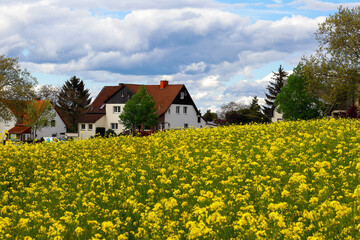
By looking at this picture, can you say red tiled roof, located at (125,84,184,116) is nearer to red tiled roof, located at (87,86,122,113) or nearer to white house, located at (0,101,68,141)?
red tiled roof, located at (87,86,122,113)

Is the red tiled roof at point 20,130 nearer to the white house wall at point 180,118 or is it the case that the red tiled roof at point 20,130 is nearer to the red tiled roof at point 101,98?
the red tiled roof at point 101,98

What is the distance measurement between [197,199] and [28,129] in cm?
7711

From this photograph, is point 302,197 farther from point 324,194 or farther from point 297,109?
point 297,109

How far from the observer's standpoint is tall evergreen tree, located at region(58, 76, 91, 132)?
325 feet

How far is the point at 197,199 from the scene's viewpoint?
740cm

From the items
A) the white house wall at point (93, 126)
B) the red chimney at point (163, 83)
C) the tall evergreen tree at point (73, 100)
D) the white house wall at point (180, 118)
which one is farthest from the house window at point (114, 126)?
the tall evergreen tree at point (73, 100)

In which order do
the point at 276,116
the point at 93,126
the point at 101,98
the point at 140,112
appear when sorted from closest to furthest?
1. the point at 140,112
2. the point at 276,116
3. the point at 93,126
4. the point at 101,98

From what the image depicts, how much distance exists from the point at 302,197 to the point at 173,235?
272 cm

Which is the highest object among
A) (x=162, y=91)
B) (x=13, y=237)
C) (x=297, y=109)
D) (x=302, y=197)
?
(x=162, y=91)

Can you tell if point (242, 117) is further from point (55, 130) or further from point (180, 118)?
point (55, 130)

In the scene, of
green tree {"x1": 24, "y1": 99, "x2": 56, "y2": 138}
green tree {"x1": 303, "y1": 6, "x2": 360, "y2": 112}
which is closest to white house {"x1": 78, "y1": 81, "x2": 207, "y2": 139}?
green tree {"x1": 24, "y1": 99, "x2": 56, "y2": 138}

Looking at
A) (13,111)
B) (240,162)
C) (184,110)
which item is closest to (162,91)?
(184,110)

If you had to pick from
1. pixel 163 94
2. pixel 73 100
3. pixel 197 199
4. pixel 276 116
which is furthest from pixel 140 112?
pixel 197 199

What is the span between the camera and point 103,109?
82.6 meters
